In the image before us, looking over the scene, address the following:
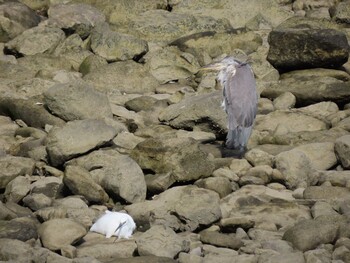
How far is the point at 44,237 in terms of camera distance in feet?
25.9

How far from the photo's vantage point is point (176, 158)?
984 cm

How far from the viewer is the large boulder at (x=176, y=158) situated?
386 inches

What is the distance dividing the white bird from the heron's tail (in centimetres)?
253

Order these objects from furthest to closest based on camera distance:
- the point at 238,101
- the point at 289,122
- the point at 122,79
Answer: the point at 122,79 → the point at 289,122 → the point at 238,101

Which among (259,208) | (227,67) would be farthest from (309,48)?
(259,208)

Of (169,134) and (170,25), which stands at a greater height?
(169,134)

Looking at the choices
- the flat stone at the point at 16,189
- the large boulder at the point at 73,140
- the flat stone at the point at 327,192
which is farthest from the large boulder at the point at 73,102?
the flat stone at the point at 327,192

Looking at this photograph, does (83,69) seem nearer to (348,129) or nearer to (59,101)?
Result: (59,101)

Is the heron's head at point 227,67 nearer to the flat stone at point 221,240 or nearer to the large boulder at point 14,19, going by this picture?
the flat stone at point 221,240

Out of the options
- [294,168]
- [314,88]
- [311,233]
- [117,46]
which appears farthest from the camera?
[117,46]

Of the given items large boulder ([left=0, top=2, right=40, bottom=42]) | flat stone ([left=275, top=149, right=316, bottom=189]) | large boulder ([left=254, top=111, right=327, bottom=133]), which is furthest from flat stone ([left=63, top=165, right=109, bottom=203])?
large boulder ([left=0, top=2, right=40, bottom=42])

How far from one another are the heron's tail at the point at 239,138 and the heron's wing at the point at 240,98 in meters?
0.05

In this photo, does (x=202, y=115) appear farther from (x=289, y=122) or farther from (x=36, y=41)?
(x=36, y=41)

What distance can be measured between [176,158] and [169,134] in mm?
1576
